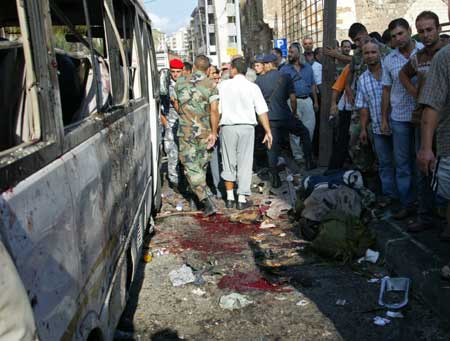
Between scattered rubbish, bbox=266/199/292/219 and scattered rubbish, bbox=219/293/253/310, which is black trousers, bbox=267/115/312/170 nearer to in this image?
scattered rubbish, bbox=266/199/292/219

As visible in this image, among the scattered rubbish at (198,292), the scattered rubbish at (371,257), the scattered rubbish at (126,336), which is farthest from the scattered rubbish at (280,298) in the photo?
the scattered rubbish at (126,336)

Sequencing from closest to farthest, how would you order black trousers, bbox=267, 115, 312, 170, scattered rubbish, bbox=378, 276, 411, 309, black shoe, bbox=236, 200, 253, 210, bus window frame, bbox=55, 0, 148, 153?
bus window frame, bbox=55, 0, 148, 153, scattered rubbish, bbox=378, 276, 411, 309, black shoe, bbox=236, 200, 253, 210, black trousers, bbox=267, 115, 312, 170

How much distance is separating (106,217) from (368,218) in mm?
3518

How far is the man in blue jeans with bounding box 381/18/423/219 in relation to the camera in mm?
5105

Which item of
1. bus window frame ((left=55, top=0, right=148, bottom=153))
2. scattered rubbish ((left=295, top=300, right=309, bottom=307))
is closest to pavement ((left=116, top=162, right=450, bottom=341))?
scattered rubbish ((left=295, top=300, right=309, bottom=307))

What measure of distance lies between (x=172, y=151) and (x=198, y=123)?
150 centimetres

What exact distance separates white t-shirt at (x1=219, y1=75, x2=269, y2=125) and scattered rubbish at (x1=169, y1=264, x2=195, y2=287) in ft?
8.59

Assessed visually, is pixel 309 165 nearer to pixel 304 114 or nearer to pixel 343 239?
pixel 304 114

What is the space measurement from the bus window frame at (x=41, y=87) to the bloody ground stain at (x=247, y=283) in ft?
9.17

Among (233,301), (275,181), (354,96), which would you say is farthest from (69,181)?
(275,181)

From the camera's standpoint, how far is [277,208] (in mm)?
6629

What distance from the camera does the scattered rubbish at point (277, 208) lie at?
6.44 metres

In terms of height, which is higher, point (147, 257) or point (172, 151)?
point (172, 151)

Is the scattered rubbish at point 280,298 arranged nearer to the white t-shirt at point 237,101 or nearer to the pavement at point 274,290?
the pavement at point 274,290
